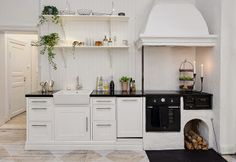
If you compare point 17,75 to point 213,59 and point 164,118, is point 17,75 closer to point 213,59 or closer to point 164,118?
point 164,118

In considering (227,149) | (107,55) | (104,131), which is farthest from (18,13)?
(227,149)

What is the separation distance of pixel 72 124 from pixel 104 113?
1.81 ft

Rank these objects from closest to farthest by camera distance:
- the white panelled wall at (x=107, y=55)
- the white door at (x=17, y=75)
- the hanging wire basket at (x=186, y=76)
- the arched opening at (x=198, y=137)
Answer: the arched opening at (x=198, y=137), the hanging wire basket at (x=186, y=76), the white panelled wall at (x=107, y=55), the white door at (x=17, y=75)

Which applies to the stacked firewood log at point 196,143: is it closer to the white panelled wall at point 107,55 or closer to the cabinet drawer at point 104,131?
the white panelled wall at point 107,55

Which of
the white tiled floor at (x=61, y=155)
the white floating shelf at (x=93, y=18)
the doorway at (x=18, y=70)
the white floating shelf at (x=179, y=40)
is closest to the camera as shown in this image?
the white tiled floor at (x=61, y=155)

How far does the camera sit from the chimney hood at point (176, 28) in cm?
341

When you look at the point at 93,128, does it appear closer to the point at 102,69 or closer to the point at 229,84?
the point at 102,69

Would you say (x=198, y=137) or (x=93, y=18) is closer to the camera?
(x=198, y=137)

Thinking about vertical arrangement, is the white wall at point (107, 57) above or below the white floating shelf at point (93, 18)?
below

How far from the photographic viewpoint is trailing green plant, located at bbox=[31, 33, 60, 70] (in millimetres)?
3869

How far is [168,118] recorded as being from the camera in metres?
3.45

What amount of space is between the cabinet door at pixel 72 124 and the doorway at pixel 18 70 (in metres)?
2.43

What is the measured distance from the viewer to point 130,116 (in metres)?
3.46

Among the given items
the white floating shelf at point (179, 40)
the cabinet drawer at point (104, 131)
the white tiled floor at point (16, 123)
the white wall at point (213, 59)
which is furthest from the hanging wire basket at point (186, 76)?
the white tiled floor at point (16, 123)
